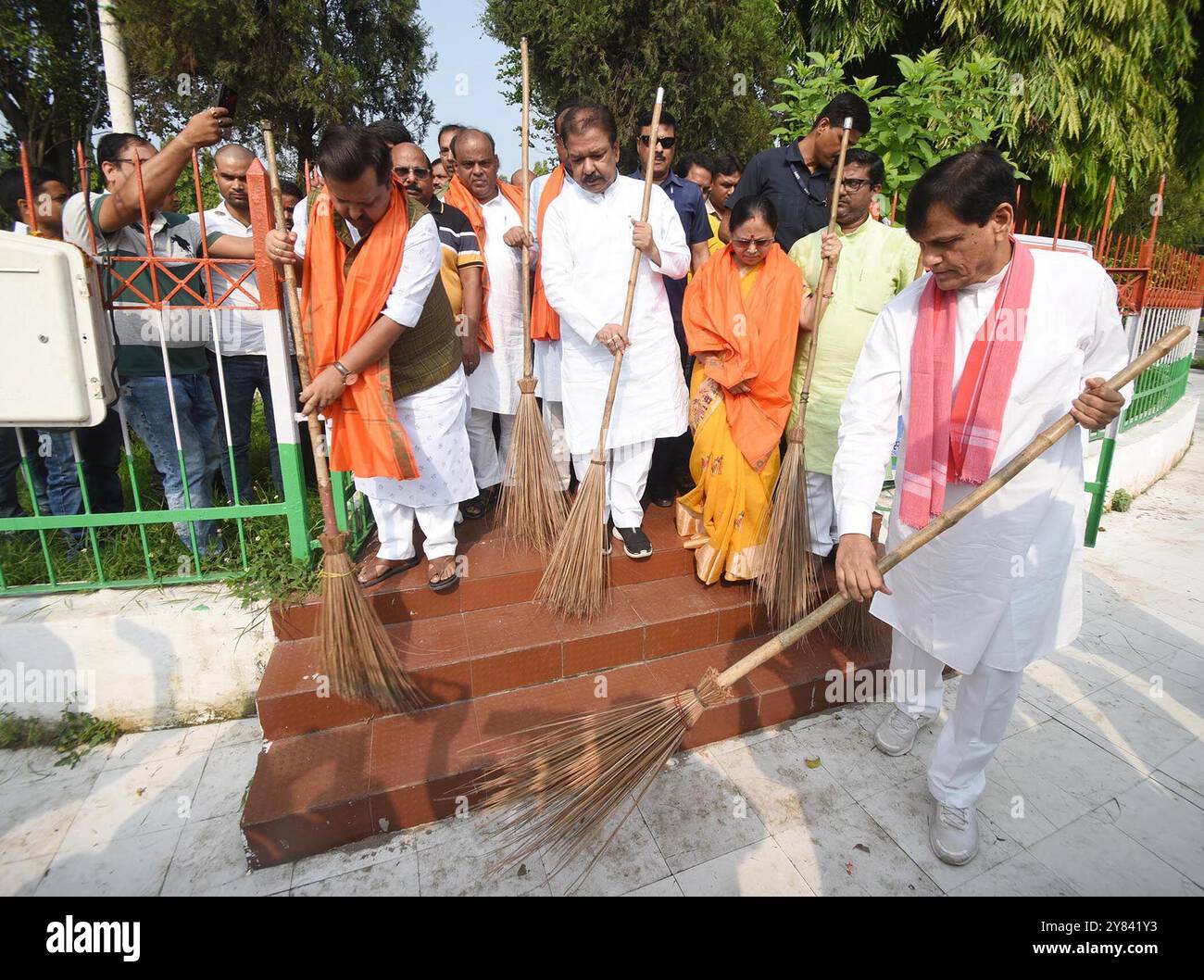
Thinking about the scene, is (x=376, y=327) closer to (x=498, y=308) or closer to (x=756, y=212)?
(x=498, y=308)

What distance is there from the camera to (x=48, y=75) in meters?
10.3

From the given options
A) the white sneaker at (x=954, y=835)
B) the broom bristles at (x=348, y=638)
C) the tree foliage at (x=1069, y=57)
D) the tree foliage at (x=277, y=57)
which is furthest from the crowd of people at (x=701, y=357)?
the tree foliage at (x=277, y=57)

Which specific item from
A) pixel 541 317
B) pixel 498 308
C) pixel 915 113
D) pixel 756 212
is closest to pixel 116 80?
pixel 498 308

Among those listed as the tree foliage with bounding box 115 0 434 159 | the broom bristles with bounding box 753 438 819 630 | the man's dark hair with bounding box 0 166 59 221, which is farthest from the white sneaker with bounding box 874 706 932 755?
the tree foliage with bounding box 115 0 434 159

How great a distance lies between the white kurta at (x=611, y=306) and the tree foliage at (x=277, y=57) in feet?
27.3

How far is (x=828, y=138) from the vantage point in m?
3.39

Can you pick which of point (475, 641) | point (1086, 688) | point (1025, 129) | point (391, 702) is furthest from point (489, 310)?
point (1025, 129)

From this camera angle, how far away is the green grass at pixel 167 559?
298 centimetres

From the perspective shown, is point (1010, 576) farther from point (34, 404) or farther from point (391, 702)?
point (34, 404)

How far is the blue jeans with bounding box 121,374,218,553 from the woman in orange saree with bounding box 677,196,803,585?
7.97ft

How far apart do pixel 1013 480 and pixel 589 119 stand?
7.51ft

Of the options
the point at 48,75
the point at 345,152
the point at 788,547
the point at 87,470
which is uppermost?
the point at 48,75

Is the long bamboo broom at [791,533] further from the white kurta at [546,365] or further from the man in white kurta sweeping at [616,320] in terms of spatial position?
the white kurta at [546,365]
